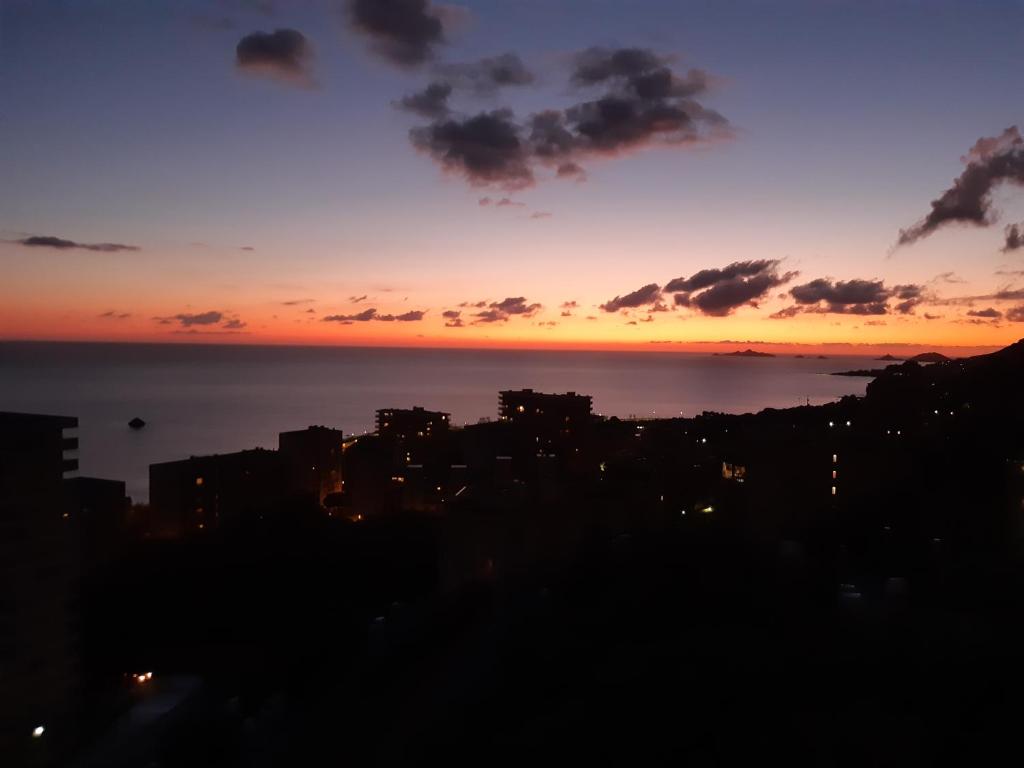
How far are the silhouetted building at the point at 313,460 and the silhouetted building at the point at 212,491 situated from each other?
0.70 metres

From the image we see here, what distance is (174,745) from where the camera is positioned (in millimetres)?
5590

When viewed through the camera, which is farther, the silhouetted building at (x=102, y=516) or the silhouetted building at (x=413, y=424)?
the silhouetted building at (x=413, y=424)

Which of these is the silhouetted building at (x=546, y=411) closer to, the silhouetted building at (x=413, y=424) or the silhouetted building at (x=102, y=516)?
the silhouetted building at (x=413, y=424)

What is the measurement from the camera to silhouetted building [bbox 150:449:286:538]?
51.8 ft

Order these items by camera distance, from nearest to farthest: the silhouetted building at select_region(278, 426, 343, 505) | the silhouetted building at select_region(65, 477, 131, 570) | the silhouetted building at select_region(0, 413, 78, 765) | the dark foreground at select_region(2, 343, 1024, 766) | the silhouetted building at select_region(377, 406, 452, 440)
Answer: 1. the dark foreground at select_region(2, 343, 1024, 766)
2. the silhouetted building at select_region(0, 413, 78, 765)
3. the silhouetted building at select_region(65, 477, 131, 570)
4. the silhouetted building at select_region(278, 426, 343, 505)
5. the silhouetted building at select_region(377, 406, 452, 440)

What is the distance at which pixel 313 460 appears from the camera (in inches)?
771

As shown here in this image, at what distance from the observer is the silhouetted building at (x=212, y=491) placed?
51.8 ft

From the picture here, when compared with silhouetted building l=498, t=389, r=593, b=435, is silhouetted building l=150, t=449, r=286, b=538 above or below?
below

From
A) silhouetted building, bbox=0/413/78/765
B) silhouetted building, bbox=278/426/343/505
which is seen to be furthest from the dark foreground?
silhouetted building, bbox=278/426/343/505

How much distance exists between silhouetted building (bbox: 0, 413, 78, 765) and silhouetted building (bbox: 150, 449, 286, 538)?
766 centimetres

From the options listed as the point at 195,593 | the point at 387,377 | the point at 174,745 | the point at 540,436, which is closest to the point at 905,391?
the point at 540,436

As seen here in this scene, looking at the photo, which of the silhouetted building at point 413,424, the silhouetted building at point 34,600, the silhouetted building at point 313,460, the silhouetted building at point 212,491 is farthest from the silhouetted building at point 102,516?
the silhouetted building at point 413,424

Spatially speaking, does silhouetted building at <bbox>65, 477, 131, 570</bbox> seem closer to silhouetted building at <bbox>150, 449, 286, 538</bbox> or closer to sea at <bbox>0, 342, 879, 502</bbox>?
silhouetted building at <bbox>150, 449, 286, 538</bbox>

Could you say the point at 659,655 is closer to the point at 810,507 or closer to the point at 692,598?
the point at 692,598
